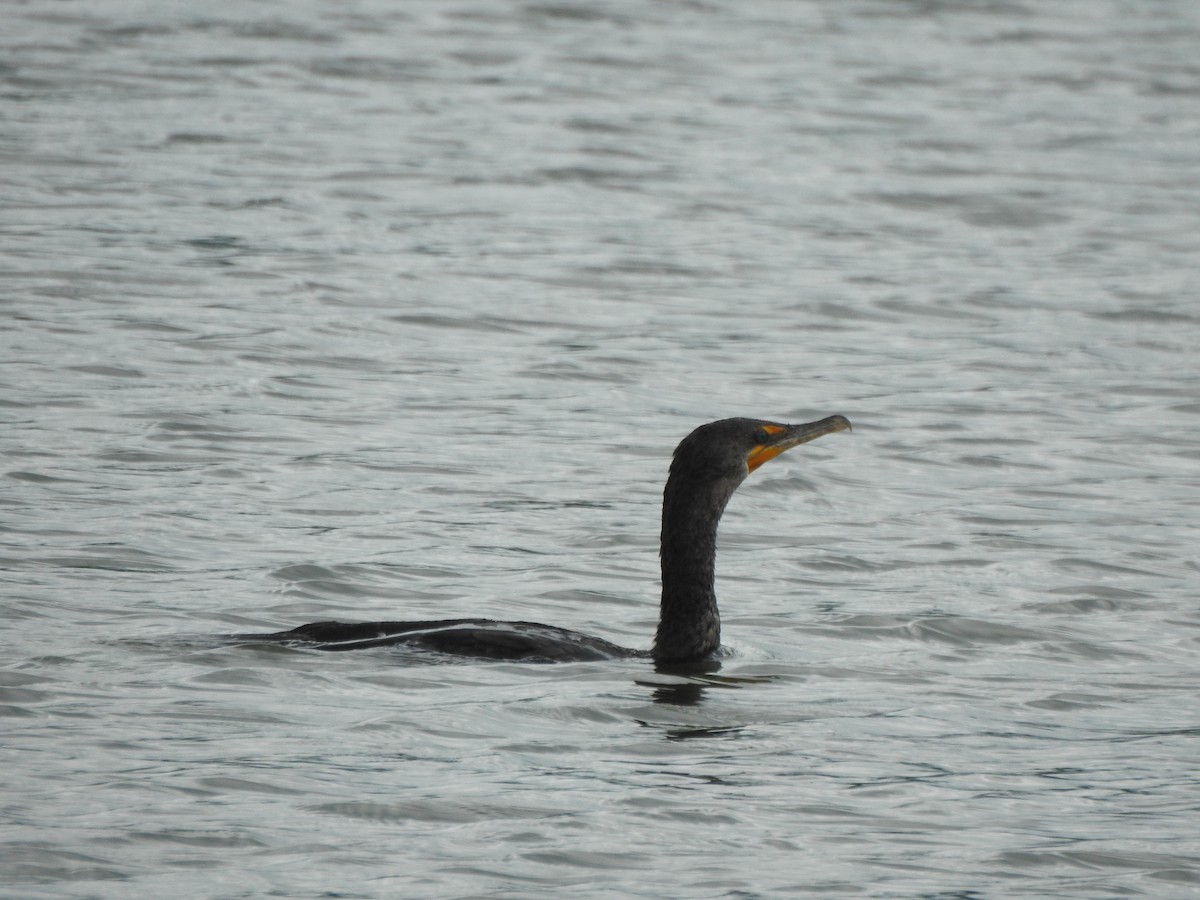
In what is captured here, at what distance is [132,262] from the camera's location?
17.8m

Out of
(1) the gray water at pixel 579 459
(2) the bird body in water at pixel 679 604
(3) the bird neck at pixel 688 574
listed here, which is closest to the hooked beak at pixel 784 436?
(2) the bird body in water at pixel 679 604

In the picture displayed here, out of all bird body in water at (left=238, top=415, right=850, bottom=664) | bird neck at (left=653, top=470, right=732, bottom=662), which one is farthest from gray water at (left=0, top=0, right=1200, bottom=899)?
bird neck at (left=653, top=470, right=732, bottom=662)

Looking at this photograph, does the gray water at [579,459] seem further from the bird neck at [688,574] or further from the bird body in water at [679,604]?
the bird neck at [688,574]

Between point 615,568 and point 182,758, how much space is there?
12.6 ft

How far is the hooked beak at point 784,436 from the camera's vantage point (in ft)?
30.9

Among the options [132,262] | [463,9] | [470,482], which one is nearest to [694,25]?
[463,9]

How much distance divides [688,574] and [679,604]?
0.14 m

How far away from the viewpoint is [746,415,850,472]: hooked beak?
9.41m

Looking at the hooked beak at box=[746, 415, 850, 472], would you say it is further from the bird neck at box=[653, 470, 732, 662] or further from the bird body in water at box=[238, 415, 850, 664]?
the bird neck at box=[653, 470, 732, 662]

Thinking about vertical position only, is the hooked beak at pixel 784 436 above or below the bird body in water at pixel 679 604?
above

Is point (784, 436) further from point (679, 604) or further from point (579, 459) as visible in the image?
point (579, 459)

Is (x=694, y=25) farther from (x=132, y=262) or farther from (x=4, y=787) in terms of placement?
(x=4, y=787)

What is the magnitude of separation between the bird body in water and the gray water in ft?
0.36

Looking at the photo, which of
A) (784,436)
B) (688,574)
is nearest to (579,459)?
(784,436)
